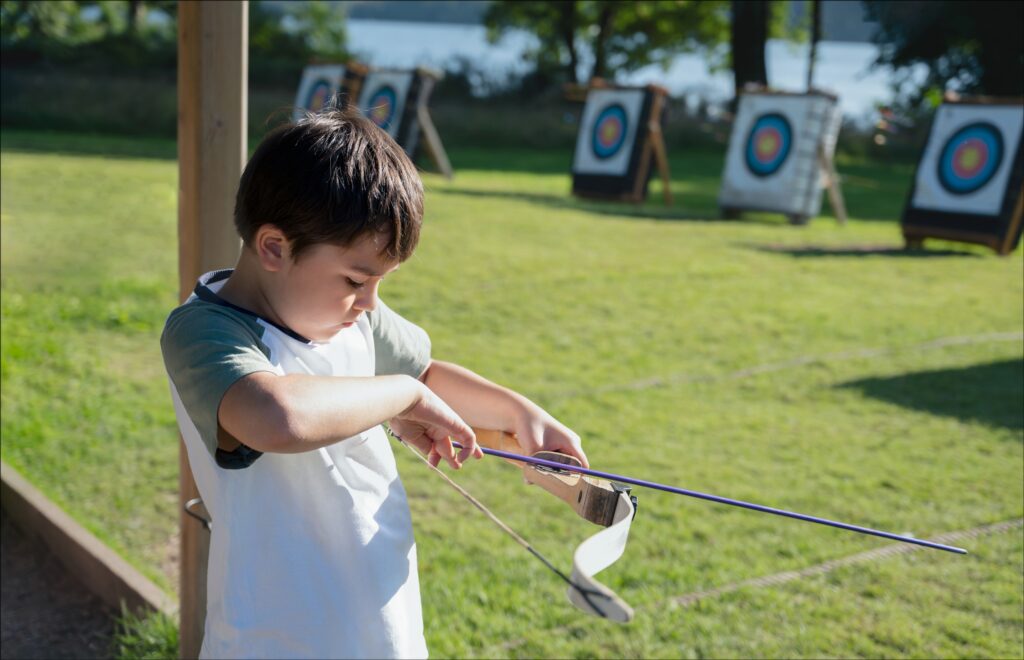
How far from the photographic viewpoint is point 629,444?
3.55 meters

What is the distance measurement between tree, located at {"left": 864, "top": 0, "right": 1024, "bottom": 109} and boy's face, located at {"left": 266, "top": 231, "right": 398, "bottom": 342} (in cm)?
146

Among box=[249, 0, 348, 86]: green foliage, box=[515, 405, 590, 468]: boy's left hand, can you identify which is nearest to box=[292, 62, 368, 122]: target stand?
box=[249, 0, 348, 86]: green foliage

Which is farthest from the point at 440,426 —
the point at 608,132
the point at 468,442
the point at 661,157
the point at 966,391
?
the point at 608,132

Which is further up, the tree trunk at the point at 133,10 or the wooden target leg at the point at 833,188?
the tree trunk at the point at 133,10

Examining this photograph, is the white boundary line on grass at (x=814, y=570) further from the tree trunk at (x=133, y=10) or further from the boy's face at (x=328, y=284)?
the tree trunk at (x=133, y=10)

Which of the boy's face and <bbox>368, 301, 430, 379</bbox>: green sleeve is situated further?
<bbox>368, 301, 430, 379</bbox>: green sleeve

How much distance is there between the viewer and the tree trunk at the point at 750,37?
265cm

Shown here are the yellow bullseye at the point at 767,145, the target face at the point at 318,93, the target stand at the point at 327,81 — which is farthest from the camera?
the target stand at the point at 327,81

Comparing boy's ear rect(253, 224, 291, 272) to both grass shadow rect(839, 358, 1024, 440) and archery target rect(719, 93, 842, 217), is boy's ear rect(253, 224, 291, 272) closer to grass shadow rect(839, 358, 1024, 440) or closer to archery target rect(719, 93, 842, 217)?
grass shadow rect(839, 358, 1024, 440)

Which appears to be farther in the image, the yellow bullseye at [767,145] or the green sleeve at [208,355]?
the yellow bullseye at [767,145]

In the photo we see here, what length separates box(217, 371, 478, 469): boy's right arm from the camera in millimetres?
1074

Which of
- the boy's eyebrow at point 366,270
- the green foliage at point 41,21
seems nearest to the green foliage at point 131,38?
the green foliage at point 41,21

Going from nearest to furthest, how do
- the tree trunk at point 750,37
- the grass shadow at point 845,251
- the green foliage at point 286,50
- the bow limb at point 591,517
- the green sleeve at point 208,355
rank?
the bow limb at point 591,517, the green sleeve at point 208,355, the tree trunk at point 750,37, the grass shadow at point 845,251, the green foliage at point 286,50

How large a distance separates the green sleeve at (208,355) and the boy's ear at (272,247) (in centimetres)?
7
